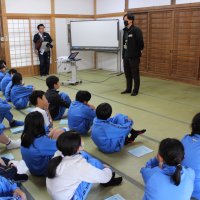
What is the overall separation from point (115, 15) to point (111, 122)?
5.73 meters

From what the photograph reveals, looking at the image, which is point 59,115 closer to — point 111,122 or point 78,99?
point 78,99

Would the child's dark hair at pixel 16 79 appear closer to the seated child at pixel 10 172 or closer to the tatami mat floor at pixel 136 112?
the tatami mat floor at pixel 136 112

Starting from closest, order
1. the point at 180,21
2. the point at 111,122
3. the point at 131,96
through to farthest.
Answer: the point at 111,122
the point at 131,96
the point at 180,21

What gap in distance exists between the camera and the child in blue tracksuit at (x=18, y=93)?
439 centimetres

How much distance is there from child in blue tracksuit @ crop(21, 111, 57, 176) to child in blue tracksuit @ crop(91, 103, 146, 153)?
614 millimetres

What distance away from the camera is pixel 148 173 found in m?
1.70

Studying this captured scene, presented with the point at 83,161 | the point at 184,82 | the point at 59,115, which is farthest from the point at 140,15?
the point at 83,161

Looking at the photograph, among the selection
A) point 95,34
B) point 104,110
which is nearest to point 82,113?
point 104,110

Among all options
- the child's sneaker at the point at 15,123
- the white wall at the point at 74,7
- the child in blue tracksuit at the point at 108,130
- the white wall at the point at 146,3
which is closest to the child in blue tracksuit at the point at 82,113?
the child in blue tracksuit at the point at 108,130

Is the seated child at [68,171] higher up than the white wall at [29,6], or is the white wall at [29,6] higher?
the white wall at [29,6]

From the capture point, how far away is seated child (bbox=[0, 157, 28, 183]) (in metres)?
2.04

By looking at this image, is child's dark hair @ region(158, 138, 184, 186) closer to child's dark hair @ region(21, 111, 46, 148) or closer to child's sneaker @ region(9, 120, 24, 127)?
child's dark hair @ region(21, 111, 46, 148)

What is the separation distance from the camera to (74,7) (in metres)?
8.20

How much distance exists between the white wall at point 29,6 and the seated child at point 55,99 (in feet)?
13.6
